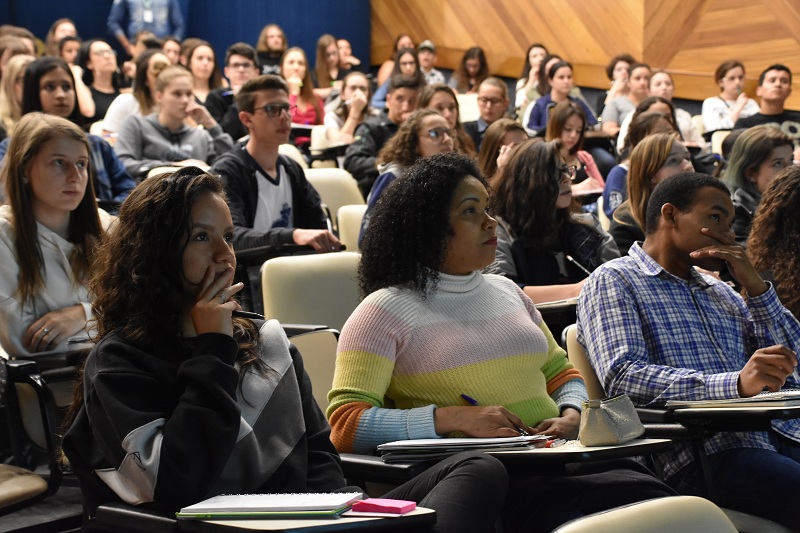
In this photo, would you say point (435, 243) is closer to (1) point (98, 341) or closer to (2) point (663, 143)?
(1) point (98, 341)

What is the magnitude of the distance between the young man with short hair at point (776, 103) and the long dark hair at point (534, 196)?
430cm

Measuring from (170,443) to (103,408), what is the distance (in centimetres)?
13

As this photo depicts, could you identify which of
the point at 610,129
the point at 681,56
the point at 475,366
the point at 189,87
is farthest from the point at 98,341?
the point at 681,56

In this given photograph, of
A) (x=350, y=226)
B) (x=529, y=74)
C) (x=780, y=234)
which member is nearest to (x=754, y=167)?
(x=780, y=234)

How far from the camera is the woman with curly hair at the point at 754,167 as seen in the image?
4.18 m

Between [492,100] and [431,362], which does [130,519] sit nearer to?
[431,362]

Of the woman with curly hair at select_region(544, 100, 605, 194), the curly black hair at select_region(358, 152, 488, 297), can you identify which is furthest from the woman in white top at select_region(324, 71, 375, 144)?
the curly black hair at select_region(358, 152, 488, 297)

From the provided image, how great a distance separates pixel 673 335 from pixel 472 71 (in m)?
7.47

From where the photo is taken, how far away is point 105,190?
435cm

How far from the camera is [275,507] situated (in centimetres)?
Answer: 141

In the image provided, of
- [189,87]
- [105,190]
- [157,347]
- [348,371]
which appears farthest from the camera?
[189,87]

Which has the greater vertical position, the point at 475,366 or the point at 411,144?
the point at 411,144

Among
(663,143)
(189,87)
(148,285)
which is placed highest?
(189,87)

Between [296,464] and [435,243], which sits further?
[435,243]
